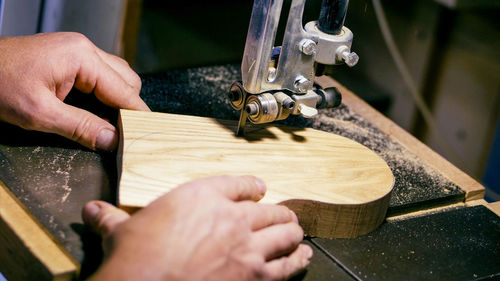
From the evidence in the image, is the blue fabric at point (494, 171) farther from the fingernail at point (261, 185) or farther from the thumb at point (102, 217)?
the thumb at point (102, 217)

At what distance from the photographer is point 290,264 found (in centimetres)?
89

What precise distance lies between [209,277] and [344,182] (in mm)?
379

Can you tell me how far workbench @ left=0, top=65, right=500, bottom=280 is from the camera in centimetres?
89

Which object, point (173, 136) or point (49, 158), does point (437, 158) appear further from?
point (49, 158)

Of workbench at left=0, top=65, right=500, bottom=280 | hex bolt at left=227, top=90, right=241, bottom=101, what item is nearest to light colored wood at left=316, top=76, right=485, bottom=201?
workbench at left=0, top=65, right=500, bottom=280

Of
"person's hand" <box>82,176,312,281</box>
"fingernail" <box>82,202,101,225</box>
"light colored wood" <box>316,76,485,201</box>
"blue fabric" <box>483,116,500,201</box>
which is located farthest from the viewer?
"blue fabric" <box>483,116,500,201</box>

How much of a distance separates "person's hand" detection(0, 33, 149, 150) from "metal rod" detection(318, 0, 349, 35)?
41 cm

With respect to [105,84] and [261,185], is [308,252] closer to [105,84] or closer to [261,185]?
[261,185]

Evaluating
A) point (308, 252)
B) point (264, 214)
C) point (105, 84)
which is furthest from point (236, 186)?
point (105, 84)

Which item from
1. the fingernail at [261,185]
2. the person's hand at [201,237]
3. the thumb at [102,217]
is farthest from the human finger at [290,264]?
the thumb at [102,217]

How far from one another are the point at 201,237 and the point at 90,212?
195 mm

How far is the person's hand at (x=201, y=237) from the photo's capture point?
76cm

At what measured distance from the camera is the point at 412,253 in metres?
1.01

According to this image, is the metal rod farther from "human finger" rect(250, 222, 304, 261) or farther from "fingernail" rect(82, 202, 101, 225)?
"fingernail" rect(82, 202, 101, 225)
